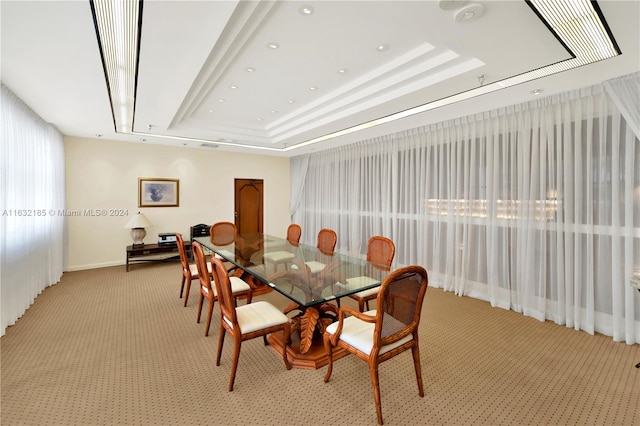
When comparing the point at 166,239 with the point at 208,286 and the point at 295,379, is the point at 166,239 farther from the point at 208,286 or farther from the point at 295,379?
the point at 295,379

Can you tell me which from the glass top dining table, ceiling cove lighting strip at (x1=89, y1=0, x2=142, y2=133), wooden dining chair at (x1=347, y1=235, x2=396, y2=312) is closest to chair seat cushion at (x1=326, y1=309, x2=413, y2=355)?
Answer: the glass top dining table

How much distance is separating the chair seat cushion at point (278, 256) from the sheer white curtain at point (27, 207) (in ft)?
8.97

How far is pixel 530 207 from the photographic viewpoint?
3.44 m

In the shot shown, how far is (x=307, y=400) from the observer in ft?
6.66

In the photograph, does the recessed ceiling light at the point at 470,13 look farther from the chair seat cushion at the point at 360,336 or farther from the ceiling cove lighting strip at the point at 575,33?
the chair seat cushion at the point at 360,336

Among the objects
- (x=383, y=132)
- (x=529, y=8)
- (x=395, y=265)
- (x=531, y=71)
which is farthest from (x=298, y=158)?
(x=529, y=8)

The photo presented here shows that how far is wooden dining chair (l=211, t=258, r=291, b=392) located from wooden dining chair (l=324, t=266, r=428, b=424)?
Result: 52 cm

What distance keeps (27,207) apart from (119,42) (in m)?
2.90

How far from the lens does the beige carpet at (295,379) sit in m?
1.89

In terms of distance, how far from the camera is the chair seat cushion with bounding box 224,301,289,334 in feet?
7.30

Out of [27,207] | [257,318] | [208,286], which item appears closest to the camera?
[257,318]

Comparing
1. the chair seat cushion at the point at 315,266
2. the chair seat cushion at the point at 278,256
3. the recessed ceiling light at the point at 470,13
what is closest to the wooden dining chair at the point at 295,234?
the chair seat cushion at the point at 278,256

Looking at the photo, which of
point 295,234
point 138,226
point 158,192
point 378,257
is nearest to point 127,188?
point 158,192

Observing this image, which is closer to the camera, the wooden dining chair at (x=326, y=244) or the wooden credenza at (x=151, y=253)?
the wooden dining chair at (x=326, y=244)
